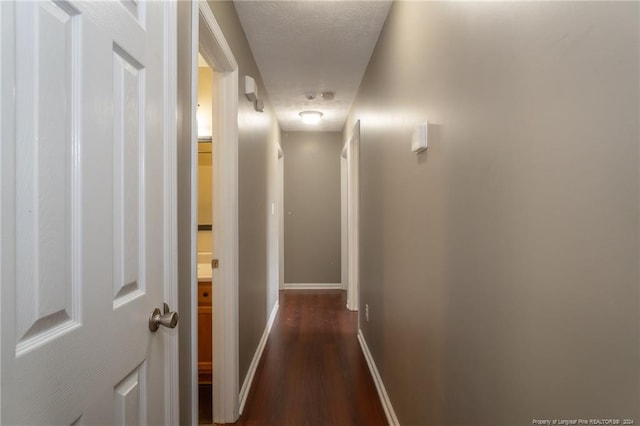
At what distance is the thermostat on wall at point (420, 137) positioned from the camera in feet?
4.40

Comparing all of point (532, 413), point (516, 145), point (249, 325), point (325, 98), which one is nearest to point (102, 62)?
point (516, 145)

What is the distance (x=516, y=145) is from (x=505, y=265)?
30 centimetres

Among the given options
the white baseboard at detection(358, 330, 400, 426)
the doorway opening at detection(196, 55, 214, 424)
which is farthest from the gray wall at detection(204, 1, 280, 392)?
the white baseboard at detection(358, 330, 400, 426)

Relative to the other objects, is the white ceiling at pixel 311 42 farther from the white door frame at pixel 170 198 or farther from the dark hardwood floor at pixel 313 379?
the dark hardwood floor at pixel 313 379

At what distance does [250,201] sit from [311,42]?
1232 mm

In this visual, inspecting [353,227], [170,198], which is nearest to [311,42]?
[170,198]

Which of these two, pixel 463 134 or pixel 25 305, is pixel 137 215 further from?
pixel 463 134

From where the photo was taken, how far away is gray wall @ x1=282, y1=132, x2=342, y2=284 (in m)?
5.07

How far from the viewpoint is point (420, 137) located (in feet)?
4.49

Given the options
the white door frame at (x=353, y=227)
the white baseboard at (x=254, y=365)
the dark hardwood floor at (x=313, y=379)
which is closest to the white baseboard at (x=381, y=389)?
the dark hardwood floor at (x=313, y=379)

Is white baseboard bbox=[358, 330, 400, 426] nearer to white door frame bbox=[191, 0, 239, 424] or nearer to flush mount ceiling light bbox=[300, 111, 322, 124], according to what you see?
white door frame bbox=[191, 0, 239, 424]

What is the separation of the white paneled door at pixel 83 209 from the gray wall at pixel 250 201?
977 millimetres

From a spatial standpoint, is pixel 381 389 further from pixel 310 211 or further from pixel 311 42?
pixel 310 211

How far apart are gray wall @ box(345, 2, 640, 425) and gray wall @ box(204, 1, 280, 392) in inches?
41.8
